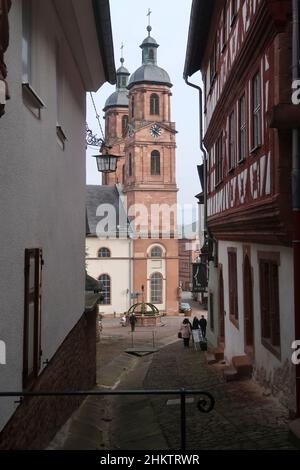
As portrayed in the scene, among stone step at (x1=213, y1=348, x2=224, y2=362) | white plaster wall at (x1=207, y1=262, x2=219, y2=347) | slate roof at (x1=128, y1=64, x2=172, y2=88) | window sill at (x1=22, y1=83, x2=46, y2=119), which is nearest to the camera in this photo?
window sill at (x1=22, y1=83, x2=46, y2=119)

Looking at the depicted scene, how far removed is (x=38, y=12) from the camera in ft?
20.9

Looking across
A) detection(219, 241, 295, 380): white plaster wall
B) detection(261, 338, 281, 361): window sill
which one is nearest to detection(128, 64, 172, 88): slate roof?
detection(219, 241, 295, 380): white plaster wall

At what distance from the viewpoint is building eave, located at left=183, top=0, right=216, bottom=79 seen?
13.6 meters

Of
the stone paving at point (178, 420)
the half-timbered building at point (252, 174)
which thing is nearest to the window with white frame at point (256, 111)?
the half-timbered building at point (252, 174)

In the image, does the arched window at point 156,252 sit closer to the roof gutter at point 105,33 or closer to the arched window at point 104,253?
the arched window at point 104,253

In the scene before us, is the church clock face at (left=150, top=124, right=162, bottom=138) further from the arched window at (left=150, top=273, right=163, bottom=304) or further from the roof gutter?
the roof gutter

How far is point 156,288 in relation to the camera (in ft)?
170

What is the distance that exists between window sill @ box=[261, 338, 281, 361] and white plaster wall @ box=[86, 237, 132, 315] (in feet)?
135

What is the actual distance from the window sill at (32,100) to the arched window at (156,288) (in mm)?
45827

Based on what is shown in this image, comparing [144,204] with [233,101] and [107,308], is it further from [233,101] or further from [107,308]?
[233,101]

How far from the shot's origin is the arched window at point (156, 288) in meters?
51.6

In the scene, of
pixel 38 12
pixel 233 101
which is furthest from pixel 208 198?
pixel 38 12

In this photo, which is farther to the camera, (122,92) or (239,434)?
(122,92)

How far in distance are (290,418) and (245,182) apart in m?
4.48
